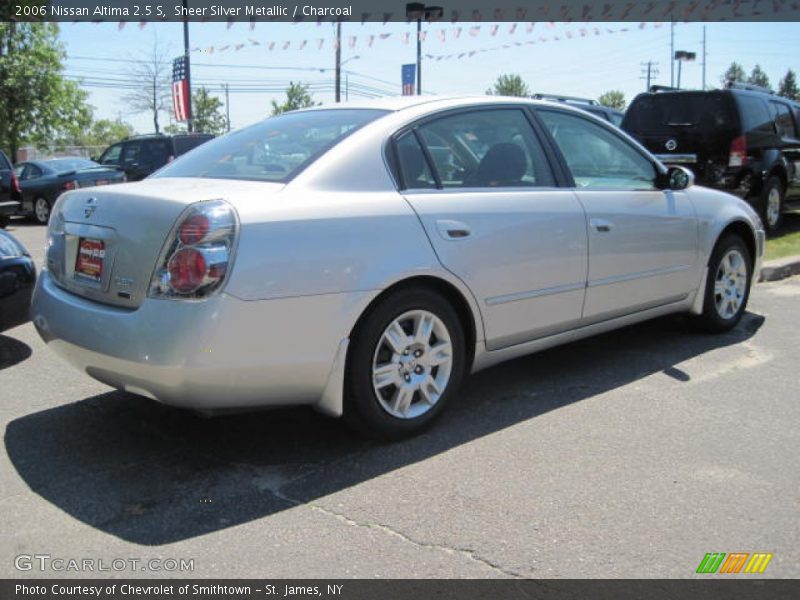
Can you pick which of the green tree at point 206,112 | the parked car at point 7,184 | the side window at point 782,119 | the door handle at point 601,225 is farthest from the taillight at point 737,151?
the green tree at point 206,112

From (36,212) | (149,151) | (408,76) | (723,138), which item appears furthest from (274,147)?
(408,76)

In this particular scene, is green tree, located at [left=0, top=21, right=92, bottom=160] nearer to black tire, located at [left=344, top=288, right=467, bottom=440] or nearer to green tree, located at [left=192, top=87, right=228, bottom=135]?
black tire, located at [left=344, top=288, right=467, bottom=440]

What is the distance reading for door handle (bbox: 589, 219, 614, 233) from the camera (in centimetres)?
424

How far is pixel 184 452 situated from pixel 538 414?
176 cm

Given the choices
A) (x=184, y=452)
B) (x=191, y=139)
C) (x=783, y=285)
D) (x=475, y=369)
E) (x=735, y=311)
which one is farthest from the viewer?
(x=191, y=139)

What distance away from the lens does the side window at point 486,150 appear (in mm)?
3795

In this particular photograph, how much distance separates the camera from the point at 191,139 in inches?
671

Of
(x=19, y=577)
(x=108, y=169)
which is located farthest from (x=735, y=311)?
(x=108, y=169)

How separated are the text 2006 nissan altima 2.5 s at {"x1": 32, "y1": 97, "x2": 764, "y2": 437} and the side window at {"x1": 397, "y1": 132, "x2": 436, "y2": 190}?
1cm

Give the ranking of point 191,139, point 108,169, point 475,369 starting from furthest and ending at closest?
point 191,139 → point 108,169 → point 475,369

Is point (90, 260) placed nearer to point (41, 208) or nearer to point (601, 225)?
point (601, 225)

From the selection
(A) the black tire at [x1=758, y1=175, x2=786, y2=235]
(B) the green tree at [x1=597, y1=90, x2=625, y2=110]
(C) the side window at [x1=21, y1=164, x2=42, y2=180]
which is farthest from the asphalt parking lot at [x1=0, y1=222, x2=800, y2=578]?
(B) the green tree at [x1=597, y1=90, x2=625, y2=110]

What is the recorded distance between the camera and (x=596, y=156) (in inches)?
184

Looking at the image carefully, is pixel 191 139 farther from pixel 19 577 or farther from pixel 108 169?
pixel 19 577
